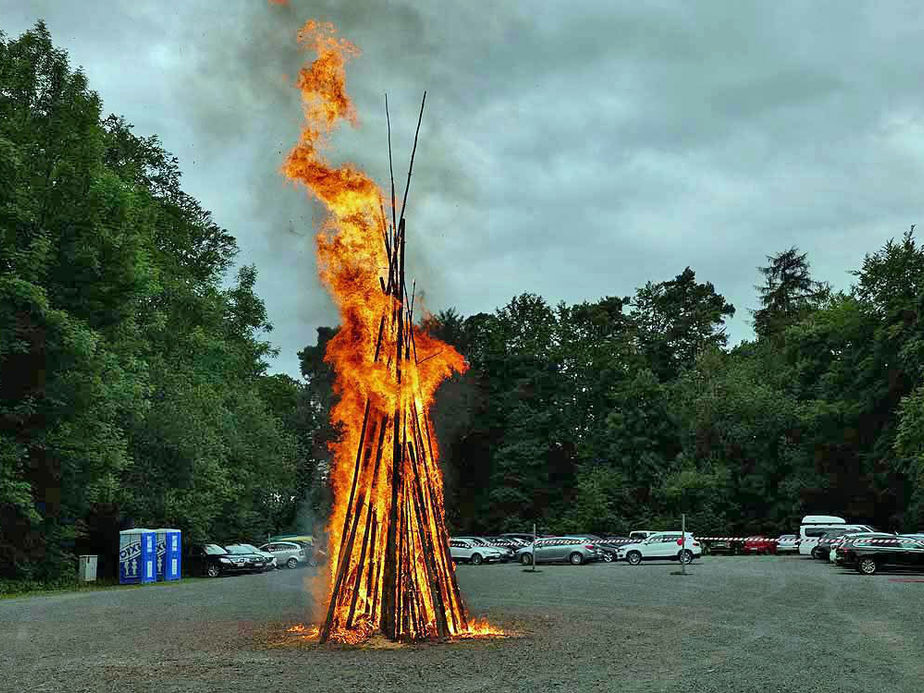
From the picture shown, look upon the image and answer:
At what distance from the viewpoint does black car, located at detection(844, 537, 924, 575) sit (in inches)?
1256

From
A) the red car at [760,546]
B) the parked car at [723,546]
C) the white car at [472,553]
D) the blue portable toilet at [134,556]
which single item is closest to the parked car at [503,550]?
the white car at [472,553]

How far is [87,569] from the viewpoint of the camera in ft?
113

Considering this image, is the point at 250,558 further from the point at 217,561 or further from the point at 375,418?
the point at 375,418

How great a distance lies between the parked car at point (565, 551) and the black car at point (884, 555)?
16160 mm

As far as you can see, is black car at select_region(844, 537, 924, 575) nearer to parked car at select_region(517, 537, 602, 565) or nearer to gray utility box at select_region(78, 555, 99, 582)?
parked car at select_region(517, 537, 602, 565)

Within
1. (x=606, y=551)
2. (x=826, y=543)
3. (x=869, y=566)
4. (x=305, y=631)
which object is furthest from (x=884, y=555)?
(x=305, y=631)

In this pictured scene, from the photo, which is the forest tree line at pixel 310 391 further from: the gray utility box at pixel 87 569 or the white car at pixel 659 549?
the white car at pixel 659 549

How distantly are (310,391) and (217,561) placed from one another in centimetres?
2090

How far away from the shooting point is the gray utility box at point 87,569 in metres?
34.3

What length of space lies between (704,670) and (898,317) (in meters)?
44.7

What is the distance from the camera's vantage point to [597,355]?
75.4 m

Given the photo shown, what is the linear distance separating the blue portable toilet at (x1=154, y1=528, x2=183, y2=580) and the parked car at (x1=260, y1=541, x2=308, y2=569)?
433 inches

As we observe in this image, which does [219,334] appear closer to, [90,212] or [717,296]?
[90,212]

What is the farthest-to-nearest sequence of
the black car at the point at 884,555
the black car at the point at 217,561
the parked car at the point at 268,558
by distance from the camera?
the parked car at the point at 268,558, the black car at the point at 217,561, the black car at the point at 884,555
